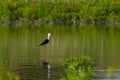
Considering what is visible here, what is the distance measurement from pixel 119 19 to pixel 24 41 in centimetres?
2582

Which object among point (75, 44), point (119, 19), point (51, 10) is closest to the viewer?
point (75, 44)

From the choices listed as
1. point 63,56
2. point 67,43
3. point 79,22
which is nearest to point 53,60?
point 63,56

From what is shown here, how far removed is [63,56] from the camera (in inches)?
1059

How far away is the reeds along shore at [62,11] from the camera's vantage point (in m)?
61.3

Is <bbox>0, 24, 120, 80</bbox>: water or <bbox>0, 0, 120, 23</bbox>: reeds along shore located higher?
<bbox>0, 0, 120, 23</bbox>: reeds along shore

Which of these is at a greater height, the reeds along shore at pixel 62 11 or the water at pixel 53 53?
the reeds along shore at pixel 62 11

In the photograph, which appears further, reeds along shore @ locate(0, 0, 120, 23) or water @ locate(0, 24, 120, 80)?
reeds along shore @ locate(0, 0, 120, 23)

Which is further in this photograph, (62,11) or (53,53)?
(62,11)

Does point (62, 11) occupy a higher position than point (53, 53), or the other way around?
point (62, 11)

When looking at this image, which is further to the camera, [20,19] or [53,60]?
[20,19]

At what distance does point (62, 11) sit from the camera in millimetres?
64312

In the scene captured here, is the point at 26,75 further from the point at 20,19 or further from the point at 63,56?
the point at 20,19

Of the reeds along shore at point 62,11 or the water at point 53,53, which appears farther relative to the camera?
the reeds along shore at point 62,11

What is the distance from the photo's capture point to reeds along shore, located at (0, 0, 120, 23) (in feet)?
201
